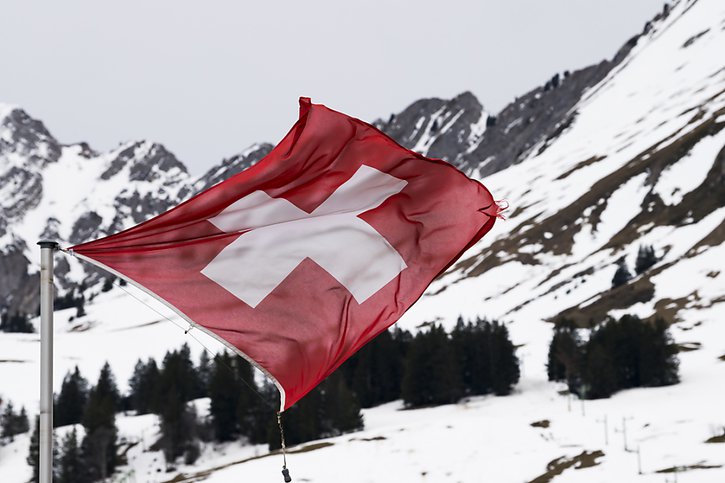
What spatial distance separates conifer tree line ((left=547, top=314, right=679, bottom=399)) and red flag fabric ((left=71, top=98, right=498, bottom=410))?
245ft

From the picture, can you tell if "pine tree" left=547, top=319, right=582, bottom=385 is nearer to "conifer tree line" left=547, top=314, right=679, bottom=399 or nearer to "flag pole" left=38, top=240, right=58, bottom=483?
A: "conifer tree line" left=547, top=314, right=679, bottom=399

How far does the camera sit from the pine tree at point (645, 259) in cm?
14038

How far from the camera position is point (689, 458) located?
4900 centimetres

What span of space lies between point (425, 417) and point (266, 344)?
266 feet

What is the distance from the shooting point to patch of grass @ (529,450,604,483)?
171 ft

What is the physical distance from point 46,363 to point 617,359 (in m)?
87.7

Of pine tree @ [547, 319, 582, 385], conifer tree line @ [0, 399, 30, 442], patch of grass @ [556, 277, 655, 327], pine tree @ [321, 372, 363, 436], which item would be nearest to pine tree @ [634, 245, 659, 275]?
patch of grass @ [556, 277, 655, 327]

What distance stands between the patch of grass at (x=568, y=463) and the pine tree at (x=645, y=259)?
297 ft

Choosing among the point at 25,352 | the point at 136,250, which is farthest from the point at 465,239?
the point at 25,352

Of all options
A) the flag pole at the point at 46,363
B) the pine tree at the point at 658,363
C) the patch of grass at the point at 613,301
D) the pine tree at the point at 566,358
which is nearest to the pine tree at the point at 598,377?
the pine tree at the point at 566,358

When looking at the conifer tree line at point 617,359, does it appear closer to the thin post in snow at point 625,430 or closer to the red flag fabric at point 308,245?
the thin post in snow at point 625,430

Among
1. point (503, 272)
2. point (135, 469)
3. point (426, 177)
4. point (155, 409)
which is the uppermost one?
point (503, 272)

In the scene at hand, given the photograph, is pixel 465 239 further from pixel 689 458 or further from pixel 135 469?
pixel 135 469

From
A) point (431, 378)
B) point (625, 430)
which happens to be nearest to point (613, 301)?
point (431, 378)
